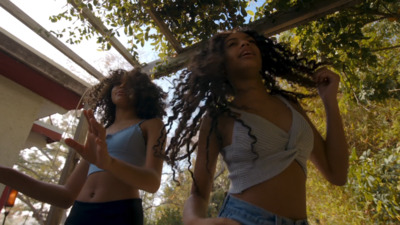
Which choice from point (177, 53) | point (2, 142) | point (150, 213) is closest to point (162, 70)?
point (177, 53)

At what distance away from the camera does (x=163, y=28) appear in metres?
2.45

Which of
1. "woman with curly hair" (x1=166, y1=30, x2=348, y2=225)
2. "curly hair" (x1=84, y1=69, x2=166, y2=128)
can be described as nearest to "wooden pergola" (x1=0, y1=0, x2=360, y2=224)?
"curly hair" (x1=84, y1=69, x2=166, y2=128)

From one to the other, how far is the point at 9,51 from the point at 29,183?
5.37ft

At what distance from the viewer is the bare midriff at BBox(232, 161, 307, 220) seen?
91 cm

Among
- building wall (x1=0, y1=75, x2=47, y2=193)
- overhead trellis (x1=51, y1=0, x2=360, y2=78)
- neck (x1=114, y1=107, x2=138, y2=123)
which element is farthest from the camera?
building wall (x1=0, y1=75, x2=47, y2=193)

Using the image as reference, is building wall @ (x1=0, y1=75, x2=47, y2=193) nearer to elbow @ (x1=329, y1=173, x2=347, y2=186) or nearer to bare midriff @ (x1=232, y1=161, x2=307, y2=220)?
bare midriff @ (x1=232, y1=161, x2=307, y2=220)

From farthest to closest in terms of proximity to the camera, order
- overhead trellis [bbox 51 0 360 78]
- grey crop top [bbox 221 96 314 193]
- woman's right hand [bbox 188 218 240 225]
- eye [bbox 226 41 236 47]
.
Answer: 1. overhead trellis [bbox 51 0 360 78]
2. eye [bbox 226 41 236 47]
3. grey crop top [bbox 221 96 314 193]
4. woman's right hand [bbox 188 218 240 225]

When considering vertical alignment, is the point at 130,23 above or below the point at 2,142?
above

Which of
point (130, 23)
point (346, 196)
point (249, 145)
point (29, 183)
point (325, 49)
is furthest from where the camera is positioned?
point (346, 196)

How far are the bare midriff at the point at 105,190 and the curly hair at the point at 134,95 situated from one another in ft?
1.63

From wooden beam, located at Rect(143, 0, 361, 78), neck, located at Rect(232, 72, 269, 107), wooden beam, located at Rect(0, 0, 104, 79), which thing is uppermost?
wooden beam, located at Rect(0, 0, 104, 79)

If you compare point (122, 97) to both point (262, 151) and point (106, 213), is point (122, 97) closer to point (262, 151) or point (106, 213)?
point (106, 213)

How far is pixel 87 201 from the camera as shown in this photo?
1.41 metres

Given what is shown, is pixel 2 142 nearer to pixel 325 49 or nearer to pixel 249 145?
pixel 249 145
